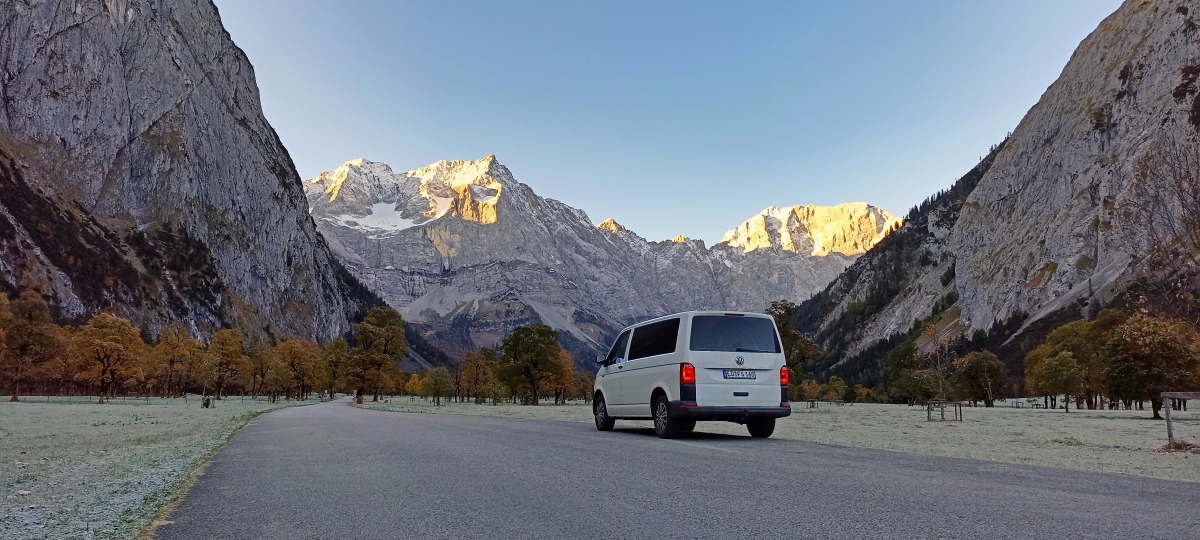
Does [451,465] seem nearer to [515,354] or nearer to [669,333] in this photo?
[669,333]

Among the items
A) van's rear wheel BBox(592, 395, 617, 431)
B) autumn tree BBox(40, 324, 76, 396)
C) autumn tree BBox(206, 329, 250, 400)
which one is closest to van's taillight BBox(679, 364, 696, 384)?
van's rear wheel BBox(592, 395, 617, 431)

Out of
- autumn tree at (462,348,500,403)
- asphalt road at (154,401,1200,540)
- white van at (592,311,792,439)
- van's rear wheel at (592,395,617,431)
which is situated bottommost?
autumn tree at (462,348,500,403)

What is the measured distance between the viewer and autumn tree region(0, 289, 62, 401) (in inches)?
2768

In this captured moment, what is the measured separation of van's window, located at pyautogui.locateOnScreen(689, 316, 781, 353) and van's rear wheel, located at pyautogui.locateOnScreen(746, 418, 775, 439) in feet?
6.79

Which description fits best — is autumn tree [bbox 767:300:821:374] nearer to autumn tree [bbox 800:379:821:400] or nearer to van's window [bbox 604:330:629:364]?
van's window [bbox 604:330:629:364]

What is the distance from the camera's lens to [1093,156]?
17038cm

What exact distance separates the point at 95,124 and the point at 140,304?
53380mm

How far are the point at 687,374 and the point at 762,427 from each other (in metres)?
3.37

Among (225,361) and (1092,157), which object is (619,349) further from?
(1092,157)

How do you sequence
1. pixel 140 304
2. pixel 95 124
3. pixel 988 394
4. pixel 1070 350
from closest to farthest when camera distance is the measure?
pixel 1070 350 → pixel 988 394 → pixel 140 304 → pixel 95 124

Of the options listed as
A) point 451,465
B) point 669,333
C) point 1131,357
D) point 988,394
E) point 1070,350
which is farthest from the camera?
point 988,394

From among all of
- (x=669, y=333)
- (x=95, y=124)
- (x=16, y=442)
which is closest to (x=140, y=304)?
(x=95, y=124)

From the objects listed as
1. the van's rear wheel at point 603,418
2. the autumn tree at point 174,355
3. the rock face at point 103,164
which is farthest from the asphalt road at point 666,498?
the rock face at point 103,164

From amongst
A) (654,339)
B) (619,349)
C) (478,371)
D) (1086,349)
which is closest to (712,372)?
(654,339)
